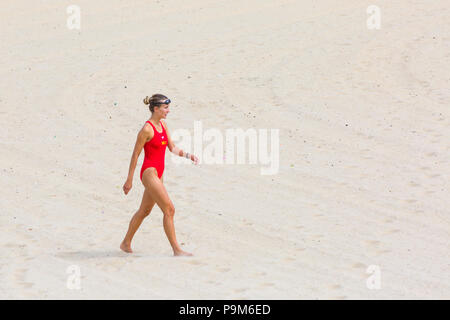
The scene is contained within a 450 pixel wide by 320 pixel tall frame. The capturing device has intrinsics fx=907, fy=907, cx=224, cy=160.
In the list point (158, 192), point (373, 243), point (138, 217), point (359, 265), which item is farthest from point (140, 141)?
point (373, 243)

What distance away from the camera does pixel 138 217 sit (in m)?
10.9

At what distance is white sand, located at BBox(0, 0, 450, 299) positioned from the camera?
34.5ft

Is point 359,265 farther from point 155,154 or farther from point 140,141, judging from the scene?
point 140,141

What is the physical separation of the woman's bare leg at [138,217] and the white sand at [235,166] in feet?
0.68

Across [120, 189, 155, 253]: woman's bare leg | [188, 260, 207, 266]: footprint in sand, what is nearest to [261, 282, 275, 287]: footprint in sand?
[188, 260, 207, 266]: footprint in sand

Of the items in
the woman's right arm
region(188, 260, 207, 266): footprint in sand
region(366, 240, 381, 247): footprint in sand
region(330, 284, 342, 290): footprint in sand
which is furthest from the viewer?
region(366, 240, 381, 247): footprint in sand

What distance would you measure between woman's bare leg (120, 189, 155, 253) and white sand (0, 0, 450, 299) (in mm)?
207

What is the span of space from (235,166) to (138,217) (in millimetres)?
4570

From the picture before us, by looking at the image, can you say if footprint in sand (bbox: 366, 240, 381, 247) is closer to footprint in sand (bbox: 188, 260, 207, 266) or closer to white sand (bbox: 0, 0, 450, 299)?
white sand (bbox: 0, 0, 450, 299)

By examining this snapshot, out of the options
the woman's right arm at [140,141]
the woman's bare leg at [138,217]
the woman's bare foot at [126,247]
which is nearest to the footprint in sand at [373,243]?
the woman's bare leg at [138,217]

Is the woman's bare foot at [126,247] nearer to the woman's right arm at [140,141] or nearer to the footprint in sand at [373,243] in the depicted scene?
the woman's right arm at [140,141]

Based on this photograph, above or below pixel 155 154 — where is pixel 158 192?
below

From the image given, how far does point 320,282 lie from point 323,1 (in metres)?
17.3

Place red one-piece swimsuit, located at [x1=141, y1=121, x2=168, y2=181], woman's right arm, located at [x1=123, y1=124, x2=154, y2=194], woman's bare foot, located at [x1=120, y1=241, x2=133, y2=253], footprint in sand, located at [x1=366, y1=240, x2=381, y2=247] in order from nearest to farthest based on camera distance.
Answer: woman's right arm, located at [x1=123, y1=124, x2=154, y2=194] → red one-piece swimsuit, located at [x1=141, y1=121, x2=168, y2=181] → woman's bare foot, located at [x1=120, y1=241, x2=133, y2=253] → footprint in sand, located at [x1=366, y1=240, x2=381, y2=247]
